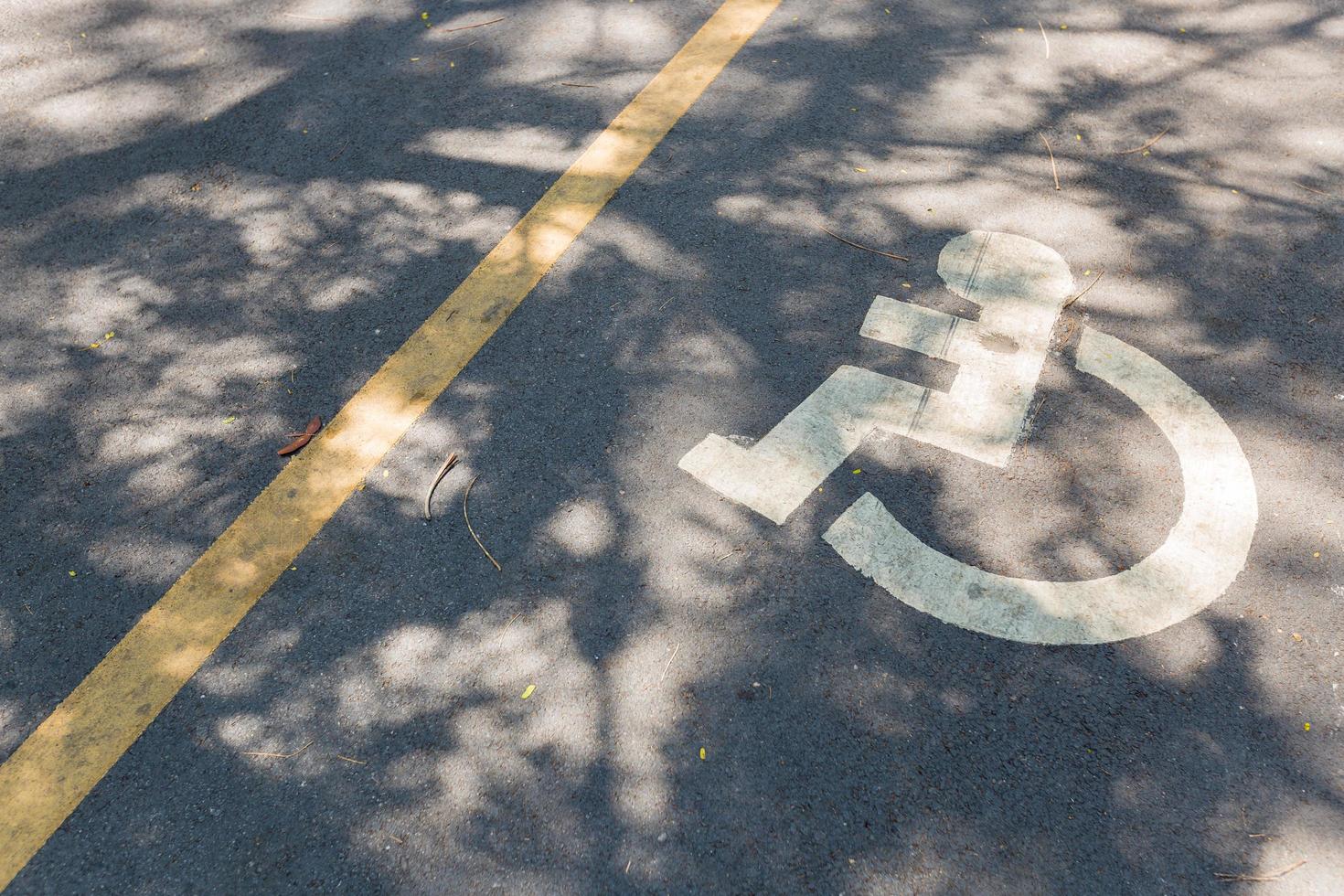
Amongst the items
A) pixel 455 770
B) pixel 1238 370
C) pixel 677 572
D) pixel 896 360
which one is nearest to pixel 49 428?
pixel 455 770

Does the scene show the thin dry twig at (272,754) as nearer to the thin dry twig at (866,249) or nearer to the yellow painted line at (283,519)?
the yellow painted line at (283,519)

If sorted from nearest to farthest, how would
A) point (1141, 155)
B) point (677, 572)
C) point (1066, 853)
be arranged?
point (1066, 853) < point (677, 572) < point (1141, 155)

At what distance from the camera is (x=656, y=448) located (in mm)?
3123

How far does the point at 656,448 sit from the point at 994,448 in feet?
3.71

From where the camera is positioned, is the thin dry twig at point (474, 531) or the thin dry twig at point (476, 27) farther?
the thin dry twig at point (476, 27)

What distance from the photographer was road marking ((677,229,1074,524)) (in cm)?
305

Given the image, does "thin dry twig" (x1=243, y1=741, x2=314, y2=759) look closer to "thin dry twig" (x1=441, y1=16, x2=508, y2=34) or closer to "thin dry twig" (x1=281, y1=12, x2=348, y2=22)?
"thin dry twig" (x1=441, y1=16, x2=508, y2=34)

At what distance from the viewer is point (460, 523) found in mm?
2941

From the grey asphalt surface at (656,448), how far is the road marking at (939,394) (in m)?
0.08

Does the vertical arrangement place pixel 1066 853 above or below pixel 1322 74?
below

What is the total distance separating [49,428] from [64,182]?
5.00 ft

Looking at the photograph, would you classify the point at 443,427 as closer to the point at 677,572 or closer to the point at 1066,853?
the point at 677,572

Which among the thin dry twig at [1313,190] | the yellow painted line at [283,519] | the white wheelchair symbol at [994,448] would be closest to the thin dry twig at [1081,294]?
the white wheelchair symbol at [994,448]

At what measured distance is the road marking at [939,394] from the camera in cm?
305
